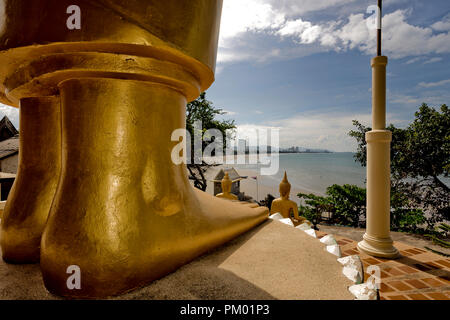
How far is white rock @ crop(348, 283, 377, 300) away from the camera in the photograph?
1016mm

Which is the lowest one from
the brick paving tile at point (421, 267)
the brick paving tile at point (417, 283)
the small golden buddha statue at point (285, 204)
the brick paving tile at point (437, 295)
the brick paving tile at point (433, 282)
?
the brick paving tile at point (421, 267)

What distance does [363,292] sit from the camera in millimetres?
1047

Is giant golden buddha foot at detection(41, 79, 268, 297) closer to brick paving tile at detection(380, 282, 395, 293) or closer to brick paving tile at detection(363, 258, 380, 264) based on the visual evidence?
brick paving tile at detection(380, 282, 395, 293)

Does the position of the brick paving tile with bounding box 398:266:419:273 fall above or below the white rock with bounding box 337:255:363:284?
below

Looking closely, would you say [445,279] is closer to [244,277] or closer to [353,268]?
[353,268]

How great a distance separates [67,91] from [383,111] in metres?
4.19

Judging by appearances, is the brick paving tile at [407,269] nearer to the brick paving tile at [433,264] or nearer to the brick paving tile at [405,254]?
the brick paving tile at [433,264]

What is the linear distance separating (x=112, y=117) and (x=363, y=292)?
1302mm

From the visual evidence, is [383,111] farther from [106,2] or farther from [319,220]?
[319,220]

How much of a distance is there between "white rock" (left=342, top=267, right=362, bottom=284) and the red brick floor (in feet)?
2.82

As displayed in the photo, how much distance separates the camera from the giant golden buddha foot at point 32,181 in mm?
1228

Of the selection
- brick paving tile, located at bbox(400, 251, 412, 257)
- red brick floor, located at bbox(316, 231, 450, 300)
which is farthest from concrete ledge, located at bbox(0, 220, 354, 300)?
brick paving tile, located at bbox(400, 251, 412, 257)

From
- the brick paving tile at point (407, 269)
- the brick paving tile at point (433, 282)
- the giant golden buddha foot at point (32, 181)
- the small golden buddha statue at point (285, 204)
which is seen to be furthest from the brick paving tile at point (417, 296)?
the giant golden buddha foot at point (32, 181)
